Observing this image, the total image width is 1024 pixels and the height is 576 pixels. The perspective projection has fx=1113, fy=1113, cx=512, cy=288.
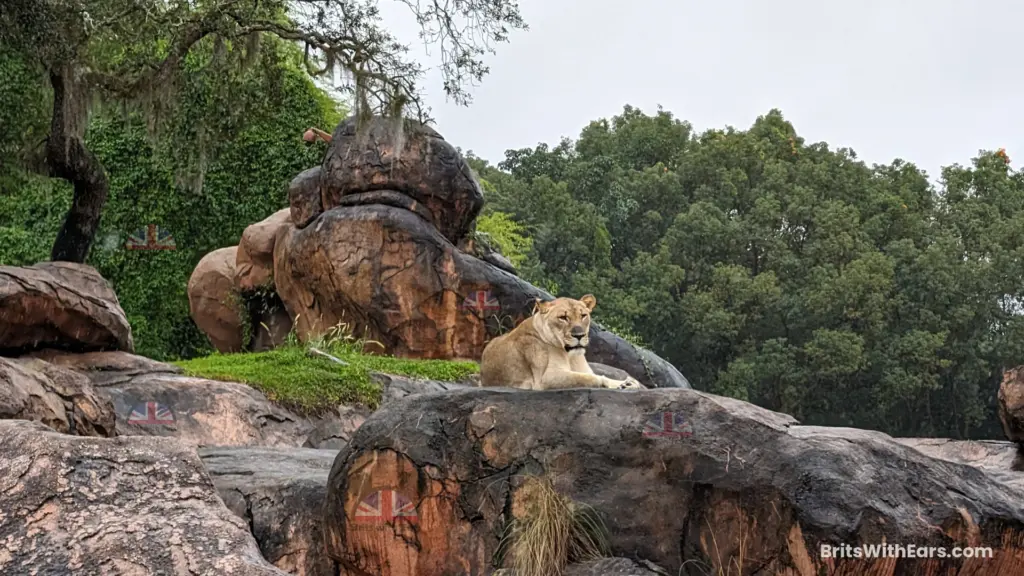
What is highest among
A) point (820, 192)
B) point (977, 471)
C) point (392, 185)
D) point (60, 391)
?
point (820, 192)

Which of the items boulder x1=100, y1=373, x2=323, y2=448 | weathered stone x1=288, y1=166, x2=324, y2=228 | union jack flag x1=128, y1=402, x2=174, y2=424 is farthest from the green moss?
weathered stone x1=288, y1=166, x2=324, y2=228

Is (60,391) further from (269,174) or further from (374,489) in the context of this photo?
(269,174)

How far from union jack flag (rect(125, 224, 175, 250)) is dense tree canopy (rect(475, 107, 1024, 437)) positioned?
1068 centimetres

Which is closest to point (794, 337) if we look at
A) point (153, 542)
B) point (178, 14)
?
point (178, 14)

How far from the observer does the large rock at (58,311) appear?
36.8 feet

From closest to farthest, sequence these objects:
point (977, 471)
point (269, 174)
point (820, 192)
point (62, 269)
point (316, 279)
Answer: point (977, 471)
point (62, 269)
point (316, 279)
point (269, 174)
point (820, 192)

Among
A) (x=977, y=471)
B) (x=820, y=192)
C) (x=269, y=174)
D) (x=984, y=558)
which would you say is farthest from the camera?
(x=820, y=192)

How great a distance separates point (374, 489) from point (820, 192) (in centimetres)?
3258

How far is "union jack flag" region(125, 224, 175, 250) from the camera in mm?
24750

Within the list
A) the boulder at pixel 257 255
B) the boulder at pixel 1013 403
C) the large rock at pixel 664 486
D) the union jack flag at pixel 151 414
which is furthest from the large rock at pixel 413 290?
the large rock at pixel 664 486

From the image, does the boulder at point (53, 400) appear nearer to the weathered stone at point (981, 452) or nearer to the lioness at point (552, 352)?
the lioness at point (552, 352)

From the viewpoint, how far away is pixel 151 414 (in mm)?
11727

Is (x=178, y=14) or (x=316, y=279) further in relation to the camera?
(x=316, y=279)

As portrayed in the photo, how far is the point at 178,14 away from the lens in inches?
525
